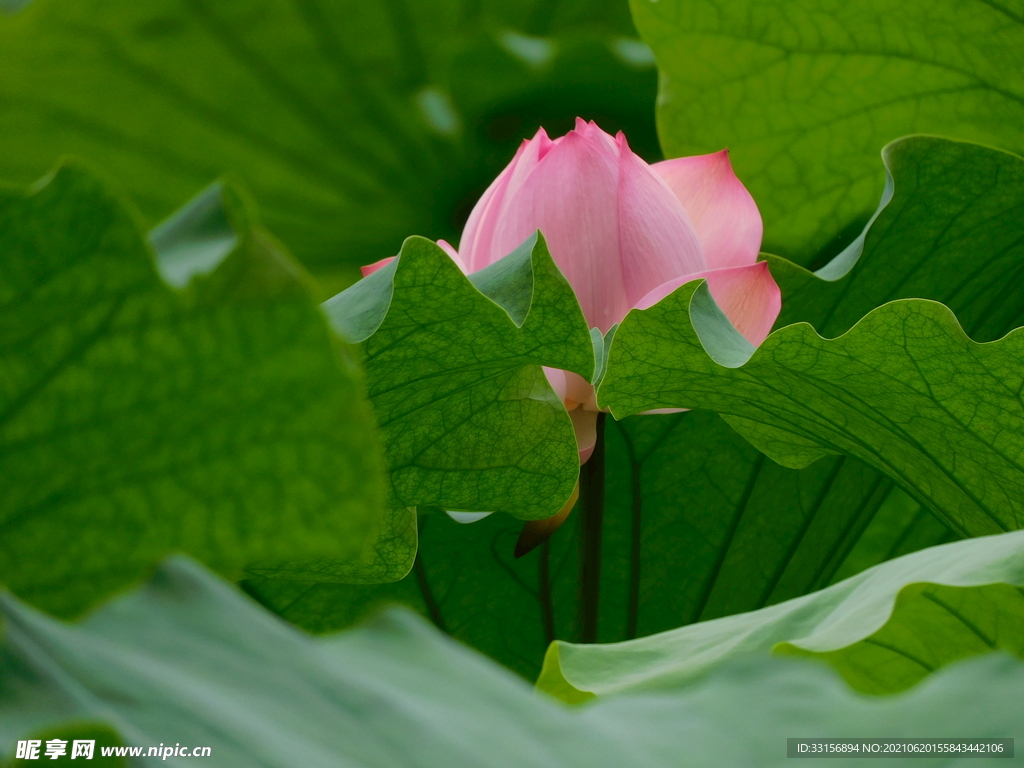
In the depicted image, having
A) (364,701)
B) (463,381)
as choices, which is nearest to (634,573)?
(463,381)

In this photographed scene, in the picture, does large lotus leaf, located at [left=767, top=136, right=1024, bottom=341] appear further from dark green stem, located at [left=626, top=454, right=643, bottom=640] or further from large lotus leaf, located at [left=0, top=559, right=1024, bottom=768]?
large lotus leaf, located at [left=0, top=559, right=1024, bottom=768]

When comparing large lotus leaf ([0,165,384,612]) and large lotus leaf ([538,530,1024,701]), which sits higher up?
large lotus leaf ([0,165,384,612])

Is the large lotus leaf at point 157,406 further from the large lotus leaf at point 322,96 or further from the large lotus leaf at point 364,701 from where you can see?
the large lotus leaf at point 322,96

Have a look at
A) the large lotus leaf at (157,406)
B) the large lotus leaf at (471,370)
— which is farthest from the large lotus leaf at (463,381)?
the large lotus leaf at (157,406)

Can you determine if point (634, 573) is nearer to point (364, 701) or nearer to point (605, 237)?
point (605, 237)

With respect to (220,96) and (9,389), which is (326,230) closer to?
(220,96)

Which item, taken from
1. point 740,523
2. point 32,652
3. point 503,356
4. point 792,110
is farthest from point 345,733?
point 792,110

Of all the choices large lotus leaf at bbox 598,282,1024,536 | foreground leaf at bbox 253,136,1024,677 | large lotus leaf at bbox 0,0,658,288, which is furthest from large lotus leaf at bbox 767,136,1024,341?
large lotus leaf at bbox 0,0,658,288
